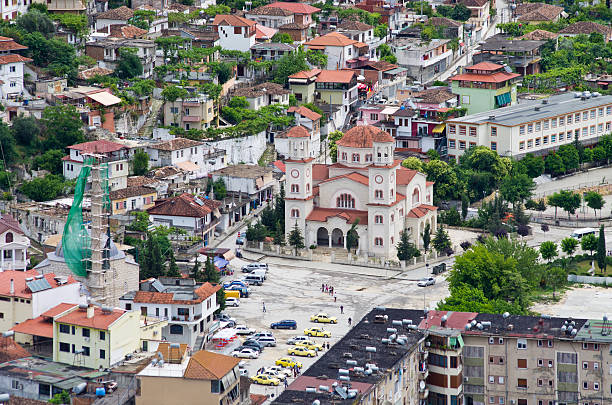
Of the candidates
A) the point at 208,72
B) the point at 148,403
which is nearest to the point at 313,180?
the point at 208,72

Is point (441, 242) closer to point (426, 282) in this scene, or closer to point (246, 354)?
point (426, 282)

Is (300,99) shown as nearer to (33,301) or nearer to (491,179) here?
(491,179)

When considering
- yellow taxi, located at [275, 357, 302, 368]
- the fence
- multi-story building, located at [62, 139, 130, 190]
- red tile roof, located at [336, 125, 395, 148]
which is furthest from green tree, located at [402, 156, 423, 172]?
yellow taxi, located at [275, 357, 302, 368]

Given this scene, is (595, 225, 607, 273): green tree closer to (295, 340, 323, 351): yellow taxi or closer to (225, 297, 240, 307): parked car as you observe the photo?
(295, 340, 323, 351): yellow taxi

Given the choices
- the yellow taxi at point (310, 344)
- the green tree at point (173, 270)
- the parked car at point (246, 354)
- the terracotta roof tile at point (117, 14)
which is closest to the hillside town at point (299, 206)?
the terracotta roof tile at point (117, 14)

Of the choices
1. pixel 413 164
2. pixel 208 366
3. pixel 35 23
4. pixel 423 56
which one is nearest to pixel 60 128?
pixel 35 23
